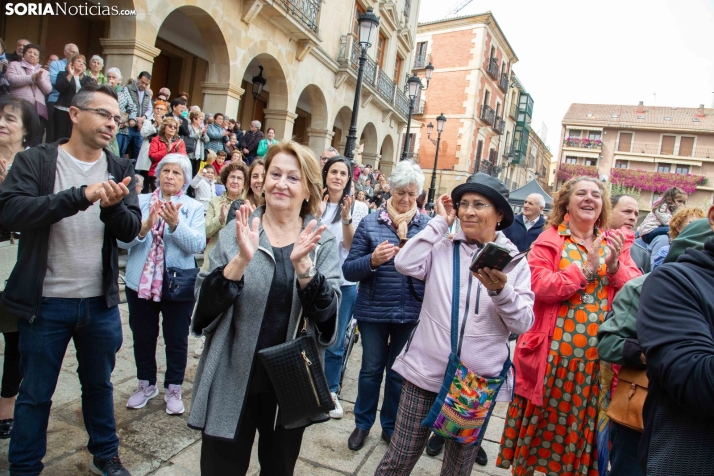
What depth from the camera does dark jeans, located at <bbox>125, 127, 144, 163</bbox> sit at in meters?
7.47

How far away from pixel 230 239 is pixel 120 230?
767mm

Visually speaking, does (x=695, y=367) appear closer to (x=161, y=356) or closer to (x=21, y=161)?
(x=21, y=161)

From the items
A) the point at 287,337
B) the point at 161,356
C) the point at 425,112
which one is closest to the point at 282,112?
the point at 161,356

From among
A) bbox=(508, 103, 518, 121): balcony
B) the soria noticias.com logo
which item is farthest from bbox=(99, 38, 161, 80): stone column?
bbox=(508, 103, 518, 121): balcony

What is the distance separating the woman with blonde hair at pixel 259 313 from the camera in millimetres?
1847

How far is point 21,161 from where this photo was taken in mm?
2201

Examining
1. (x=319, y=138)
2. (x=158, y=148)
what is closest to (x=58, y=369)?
(x=158, y=148)

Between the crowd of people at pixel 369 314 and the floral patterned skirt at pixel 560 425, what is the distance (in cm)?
1

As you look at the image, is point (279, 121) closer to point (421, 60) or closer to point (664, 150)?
point (421, 60)

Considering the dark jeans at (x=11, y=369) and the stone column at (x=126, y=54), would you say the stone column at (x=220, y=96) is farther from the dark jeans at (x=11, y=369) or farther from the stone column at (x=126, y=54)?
the dark jeans at (x=11, y=369)

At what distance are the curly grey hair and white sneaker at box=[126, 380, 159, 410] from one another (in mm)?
2394

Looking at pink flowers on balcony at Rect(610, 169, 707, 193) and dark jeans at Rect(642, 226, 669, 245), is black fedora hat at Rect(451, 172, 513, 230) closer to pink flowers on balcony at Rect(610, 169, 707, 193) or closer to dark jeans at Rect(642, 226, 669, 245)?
dark jeans at Rect(642, 226, 669, 245)

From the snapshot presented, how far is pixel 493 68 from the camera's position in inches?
Result: 1277

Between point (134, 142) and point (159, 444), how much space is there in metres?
6.07
